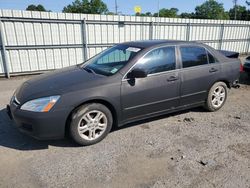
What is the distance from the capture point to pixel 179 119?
4336mm

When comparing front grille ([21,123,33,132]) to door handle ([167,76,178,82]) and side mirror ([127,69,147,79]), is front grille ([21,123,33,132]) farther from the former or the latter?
door handle ([167,76,178,82])

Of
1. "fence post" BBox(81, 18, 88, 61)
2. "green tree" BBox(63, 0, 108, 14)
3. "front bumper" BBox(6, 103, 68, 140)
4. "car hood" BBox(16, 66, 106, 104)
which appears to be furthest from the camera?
"green tree" BBox(63, 0, 108, 14)

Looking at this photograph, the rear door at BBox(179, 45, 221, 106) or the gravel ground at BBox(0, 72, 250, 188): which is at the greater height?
the rear door at BBox(179, 45, 221, 106)

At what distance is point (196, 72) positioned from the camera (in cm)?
418

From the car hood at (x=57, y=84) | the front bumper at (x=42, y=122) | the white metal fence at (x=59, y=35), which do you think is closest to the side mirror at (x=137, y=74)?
the car hood at (x=57, y=84)

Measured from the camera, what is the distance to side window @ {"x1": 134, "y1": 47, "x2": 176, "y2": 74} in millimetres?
3648

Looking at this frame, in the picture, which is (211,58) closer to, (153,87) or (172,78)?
(172,78)

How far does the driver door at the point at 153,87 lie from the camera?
11.5 ft

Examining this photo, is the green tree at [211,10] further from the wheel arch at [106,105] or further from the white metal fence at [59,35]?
the wheel arch at [106,105]

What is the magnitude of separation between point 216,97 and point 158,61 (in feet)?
5.93

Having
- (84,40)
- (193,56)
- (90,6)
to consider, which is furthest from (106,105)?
(90,6)

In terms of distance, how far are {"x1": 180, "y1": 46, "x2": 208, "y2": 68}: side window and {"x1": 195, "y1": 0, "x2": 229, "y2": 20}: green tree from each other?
223ft

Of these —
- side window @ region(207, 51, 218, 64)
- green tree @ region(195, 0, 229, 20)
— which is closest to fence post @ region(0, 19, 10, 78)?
side window @ region(207, 51, 218, 64)

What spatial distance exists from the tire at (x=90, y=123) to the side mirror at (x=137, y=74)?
2.18 feet
